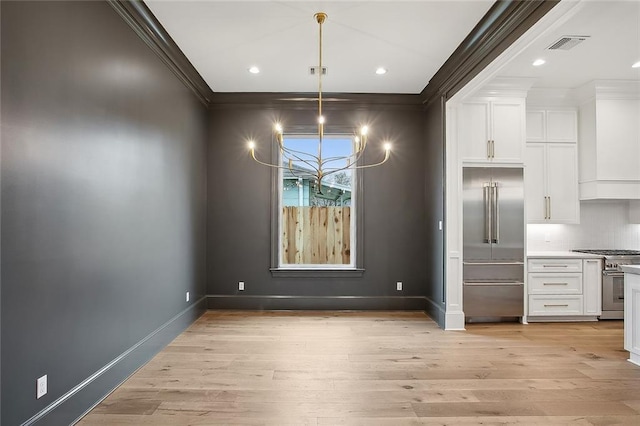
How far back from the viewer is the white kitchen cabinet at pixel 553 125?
192 inches

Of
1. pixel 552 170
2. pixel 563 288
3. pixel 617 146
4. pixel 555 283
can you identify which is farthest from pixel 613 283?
pixel 617 146

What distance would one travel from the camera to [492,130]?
447cm

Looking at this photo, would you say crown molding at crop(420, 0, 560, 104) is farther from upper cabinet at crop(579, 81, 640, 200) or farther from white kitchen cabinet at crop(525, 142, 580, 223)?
upper cabinet at crop(579, 81, 640, 200)

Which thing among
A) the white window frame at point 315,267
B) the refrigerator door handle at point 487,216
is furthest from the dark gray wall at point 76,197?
the refrigerator door handle at point 487,216

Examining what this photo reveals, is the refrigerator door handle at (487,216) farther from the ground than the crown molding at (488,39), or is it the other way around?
the crown molding at (488,39)

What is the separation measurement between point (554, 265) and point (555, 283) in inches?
8.7

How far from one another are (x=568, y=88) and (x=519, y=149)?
1.12m

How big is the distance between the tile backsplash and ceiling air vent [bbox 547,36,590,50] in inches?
95.8

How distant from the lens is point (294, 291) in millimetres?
5109

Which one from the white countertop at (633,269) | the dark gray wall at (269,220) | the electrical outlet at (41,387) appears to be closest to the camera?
the electrical outlet at (41,387)

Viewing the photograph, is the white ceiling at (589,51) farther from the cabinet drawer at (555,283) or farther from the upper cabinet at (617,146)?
the cabinet drawer at (555,283)

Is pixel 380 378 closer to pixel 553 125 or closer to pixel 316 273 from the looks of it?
pixel 316 273

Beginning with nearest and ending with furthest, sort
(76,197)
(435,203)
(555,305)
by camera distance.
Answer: (76,197) < (555,305) < (435,203)

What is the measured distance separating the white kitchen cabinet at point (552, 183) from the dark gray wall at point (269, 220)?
4.69 feet
